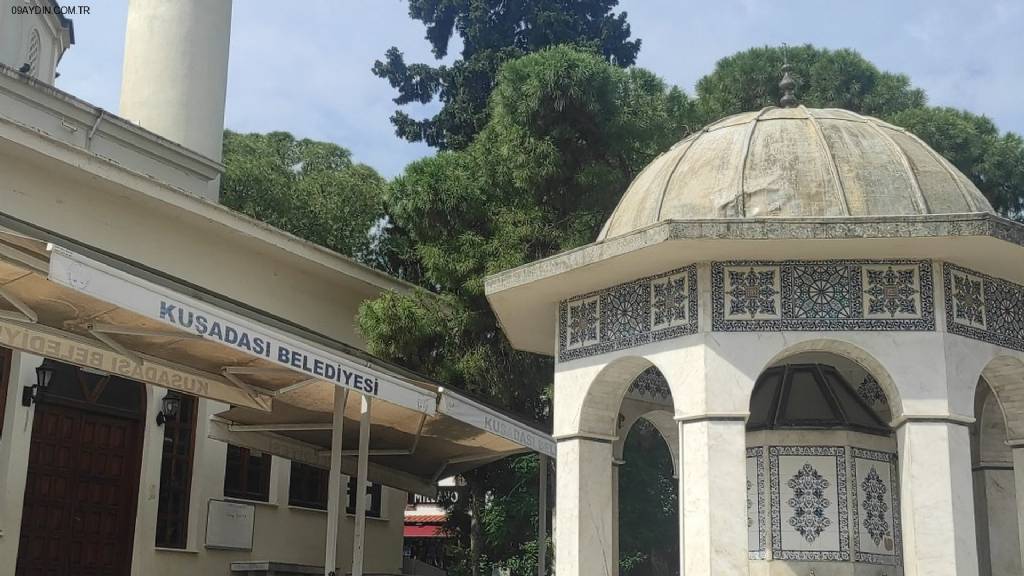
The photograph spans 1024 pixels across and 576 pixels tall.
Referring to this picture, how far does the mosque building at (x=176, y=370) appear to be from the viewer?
27.9ft

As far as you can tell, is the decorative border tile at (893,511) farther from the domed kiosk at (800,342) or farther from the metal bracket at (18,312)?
the metal bracket at (18,312)

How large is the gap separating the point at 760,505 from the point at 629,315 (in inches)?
95.2

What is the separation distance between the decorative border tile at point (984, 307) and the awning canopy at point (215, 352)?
14.0 feet

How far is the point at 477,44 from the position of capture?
26.3 m

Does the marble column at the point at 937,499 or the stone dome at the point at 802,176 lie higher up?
the stone dome at the point at 802,176

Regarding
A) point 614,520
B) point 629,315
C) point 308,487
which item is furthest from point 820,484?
point 308,487

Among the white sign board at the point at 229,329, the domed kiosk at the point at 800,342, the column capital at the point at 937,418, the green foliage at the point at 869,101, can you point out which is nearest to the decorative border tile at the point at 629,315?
the domed kiosk at the point at 800,342

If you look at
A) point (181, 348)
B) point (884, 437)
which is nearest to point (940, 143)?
Result: point (884, 437)

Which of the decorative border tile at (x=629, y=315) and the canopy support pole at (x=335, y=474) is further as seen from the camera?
the canopy support pole at (x=335, y=474)

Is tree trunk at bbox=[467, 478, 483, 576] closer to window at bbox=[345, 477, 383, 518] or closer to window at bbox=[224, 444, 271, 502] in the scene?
window at bbox=[345, 477, 383, 518]

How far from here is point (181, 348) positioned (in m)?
9.38

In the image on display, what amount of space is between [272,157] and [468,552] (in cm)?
1178

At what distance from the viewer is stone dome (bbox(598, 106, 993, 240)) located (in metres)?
8.70

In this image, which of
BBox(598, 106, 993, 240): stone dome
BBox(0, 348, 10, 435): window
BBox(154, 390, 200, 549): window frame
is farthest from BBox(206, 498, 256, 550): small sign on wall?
BBox(598, 106, 993, 240): stone dome
